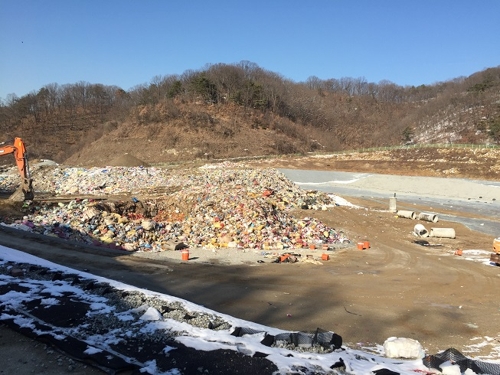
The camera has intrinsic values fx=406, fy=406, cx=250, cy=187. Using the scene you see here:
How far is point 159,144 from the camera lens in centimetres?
5262

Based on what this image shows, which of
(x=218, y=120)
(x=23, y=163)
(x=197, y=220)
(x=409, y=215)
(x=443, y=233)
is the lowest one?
(x=443, y=233)

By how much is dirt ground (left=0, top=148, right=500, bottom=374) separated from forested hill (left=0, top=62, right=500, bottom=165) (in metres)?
39.8

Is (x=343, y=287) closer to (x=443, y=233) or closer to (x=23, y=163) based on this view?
(x=443, y=233)

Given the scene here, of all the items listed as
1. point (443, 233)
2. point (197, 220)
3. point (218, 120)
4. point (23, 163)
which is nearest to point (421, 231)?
point (443, 233)

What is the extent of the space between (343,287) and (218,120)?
170 ft

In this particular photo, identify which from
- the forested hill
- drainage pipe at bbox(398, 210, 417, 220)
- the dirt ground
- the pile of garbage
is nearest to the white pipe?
the dirt ground

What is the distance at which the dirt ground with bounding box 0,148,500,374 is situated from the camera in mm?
6871

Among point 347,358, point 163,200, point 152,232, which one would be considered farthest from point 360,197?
point 347,358

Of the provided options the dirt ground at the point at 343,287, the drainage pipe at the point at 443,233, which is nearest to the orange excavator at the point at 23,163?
the dirt ground at the point at 343,287

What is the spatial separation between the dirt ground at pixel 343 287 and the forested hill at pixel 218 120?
3979 cm

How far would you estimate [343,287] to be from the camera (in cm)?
899

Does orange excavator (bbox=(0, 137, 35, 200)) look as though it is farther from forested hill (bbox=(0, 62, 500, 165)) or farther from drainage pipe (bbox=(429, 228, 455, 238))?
forested hill (bbox=(0, 62, 500, 165))

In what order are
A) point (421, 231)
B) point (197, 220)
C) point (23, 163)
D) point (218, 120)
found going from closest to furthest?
point (197, 220)
point (421, 231)
point (23, 163)
point (218, 120)

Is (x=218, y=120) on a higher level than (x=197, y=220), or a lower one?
higher
